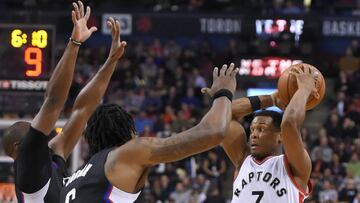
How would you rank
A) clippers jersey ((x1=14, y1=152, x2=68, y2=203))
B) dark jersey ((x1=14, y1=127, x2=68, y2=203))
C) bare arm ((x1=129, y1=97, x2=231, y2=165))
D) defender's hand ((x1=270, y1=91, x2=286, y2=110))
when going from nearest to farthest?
bare arm ((x1=129, y1=97, x2=231, y2=165)), dark jersey ((x1=14, y1=127, x2=68, y2=203)), clippers jersey ((x1=14, y1=152, x2=68, y2=203)), defender's hand ((x1=270, y1=91, x2=286, y2=110))

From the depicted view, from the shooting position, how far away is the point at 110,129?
171 inches

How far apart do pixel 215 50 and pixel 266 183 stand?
15725mm

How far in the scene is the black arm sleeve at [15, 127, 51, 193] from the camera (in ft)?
14.5

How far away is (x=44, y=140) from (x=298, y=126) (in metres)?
1.72

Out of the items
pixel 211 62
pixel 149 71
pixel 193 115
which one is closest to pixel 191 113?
pixel 193 115

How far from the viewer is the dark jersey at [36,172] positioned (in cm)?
444

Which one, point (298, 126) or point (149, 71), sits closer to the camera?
point (298, 126)

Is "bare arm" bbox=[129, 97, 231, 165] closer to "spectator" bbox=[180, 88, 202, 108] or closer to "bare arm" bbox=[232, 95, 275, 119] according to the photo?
"bare arm" bbox=[232, 95, 275, 119]

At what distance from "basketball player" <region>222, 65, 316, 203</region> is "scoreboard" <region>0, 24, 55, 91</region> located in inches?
184

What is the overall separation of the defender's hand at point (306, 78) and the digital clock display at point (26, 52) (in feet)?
16.6

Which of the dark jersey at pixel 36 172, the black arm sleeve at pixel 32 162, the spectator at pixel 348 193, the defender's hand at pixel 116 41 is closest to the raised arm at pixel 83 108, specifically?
the defender's hand at pixel 116 41

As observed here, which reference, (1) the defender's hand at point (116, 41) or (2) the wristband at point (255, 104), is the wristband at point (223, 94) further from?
(2) the wristband at point (255, 104)

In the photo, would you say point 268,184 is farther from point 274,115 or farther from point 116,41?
point 116,41

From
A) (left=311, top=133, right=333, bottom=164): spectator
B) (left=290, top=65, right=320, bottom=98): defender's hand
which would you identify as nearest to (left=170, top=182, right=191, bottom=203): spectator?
(left=311, top=133, right=333, bottom=164): spectator
